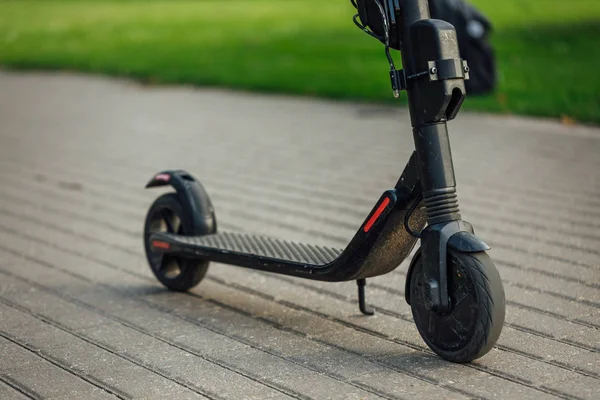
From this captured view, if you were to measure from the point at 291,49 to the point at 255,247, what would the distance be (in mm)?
10630

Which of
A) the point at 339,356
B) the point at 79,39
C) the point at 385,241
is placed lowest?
the point at 339,356

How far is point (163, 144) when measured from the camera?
9148 millimetres

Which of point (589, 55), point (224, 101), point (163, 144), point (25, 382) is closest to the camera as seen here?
point (25, 382)

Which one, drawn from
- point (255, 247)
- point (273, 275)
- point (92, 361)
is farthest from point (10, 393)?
point (273, 275)

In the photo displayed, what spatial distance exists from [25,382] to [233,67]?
10065 millimetres

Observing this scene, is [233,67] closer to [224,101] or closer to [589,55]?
[224,101]

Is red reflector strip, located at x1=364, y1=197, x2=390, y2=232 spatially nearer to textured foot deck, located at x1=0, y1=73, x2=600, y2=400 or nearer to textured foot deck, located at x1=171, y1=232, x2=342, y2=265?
textured foot deck, located at x1=171, y1=232, x2=342, y2=265

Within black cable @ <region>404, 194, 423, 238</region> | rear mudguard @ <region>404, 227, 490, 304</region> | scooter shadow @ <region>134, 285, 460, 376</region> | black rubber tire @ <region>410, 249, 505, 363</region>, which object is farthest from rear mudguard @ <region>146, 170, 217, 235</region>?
rear mudguard @ <region>404, 227, 490, 304</region>

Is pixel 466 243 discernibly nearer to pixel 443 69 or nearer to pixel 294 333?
pixel 443 69

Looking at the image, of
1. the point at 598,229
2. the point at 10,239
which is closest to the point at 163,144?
the point at 10,239

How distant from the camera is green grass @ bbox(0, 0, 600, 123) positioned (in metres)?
10.9

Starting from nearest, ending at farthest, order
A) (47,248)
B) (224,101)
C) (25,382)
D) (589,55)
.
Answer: (25,382), (47,248), (224,101), (589,55)

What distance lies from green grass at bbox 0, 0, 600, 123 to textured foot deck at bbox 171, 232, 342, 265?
5132mm

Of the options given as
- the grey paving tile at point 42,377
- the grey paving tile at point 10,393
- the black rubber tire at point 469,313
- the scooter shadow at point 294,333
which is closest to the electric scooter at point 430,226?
the black rubber tire at point 469,313
